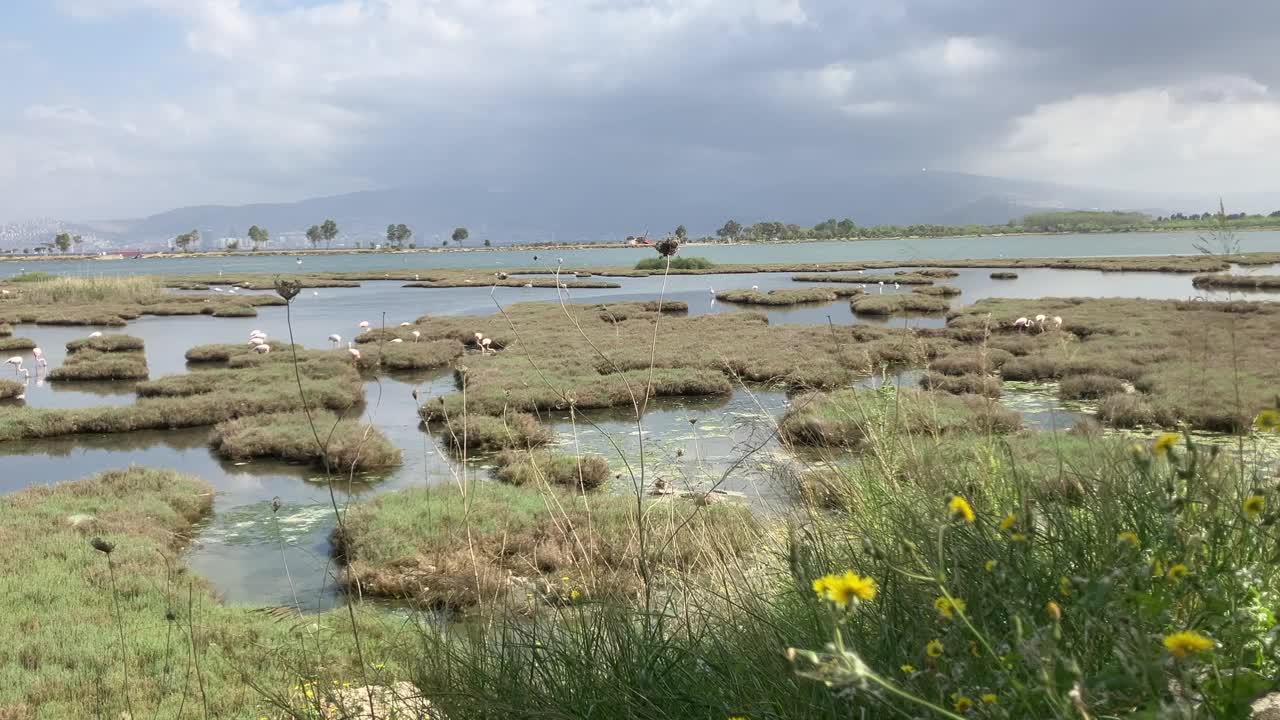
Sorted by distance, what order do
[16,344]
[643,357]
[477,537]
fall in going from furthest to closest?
1. [16,344]
2. [643,357]
3. [477,537]

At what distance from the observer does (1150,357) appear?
18297 mm

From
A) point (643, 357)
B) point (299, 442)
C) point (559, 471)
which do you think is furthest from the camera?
point (643, 357)

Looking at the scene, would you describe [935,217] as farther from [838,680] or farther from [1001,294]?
[1001,294]

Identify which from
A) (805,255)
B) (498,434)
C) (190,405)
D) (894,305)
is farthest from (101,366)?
(805,255)

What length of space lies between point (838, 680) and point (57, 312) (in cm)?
4404

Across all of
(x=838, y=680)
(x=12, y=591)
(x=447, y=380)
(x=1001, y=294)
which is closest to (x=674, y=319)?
(x=447, y=380)

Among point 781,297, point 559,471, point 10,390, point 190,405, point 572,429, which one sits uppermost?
point 781,297

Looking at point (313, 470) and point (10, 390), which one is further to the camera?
point (10, 390)

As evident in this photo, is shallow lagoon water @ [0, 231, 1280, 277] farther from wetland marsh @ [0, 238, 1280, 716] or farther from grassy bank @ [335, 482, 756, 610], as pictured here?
grassy bank @ [335, 482, 756, 610]

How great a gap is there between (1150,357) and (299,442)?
17.8 m

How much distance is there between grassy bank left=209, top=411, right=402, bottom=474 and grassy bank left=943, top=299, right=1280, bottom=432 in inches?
338

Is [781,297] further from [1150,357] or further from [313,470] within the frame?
[313,470]

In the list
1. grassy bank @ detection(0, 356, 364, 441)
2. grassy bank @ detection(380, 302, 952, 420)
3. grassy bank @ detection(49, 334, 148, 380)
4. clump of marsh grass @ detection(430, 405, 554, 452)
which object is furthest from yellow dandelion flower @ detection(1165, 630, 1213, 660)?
grassy bank @ detection(49, 334, 148, 380)

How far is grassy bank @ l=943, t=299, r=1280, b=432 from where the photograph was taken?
12.3 meters
